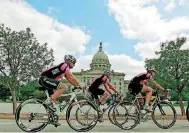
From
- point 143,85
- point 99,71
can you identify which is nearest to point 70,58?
point 143,85

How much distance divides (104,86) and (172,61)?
26.4 metres

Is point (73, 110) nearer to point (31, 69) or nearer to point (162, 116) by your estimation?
point (162, 116)

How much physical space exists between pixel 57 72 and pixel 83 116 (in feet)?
4.37

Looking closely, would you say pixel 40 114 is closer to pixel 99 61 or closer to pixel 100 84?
pixel 100 84

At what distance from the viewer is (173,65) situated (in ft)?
122

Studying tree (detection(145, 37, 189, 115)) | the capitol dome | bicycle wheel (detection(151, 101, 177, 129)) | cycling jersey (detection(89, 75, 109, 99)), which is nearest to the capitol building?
the capitol dome

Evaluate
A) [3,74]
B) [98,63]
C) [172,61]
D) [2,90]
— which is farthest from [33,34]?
[98,63]

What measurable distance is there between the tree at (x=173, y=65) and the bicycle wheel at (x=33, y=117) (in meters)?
28.8

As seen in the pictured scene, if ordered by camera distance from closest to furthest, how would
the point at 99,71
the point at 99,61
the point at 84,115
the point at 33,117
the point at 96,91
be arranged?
the point at 33,117
the point at 84,115
the point at 96,91
the point at 99,71
the point at 99,61

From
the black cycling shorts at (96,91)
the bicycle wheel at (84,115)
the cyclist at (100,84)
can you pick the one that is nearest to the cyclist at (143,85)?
the cyclist at (100,84)

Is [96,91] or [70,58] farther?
[96,91]

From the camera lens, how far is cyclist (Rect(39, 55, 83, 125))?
29.1 ft

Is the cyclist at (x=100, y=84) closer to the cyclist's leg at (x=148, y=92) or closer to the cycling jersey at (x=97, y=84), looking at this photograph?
the cycling jersey at (x=97, y=84)

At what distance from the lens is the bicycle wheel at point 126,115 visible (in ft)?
33.9
